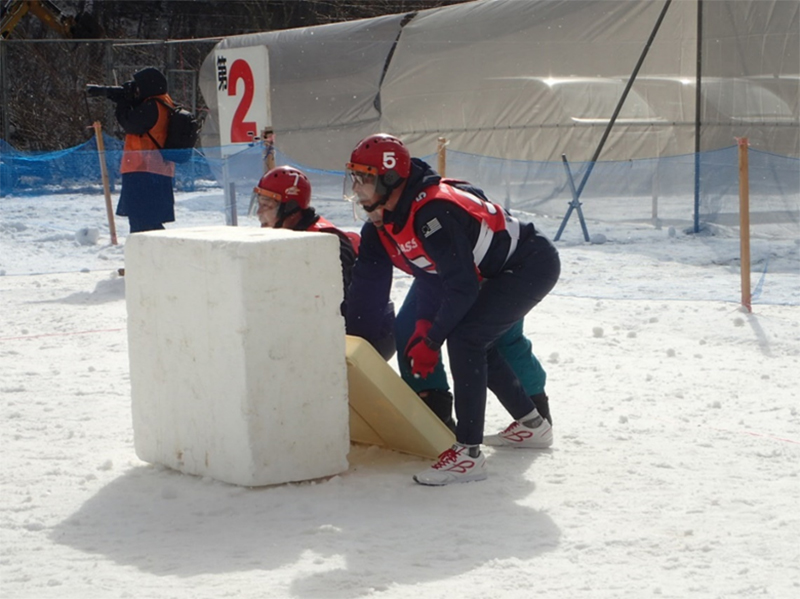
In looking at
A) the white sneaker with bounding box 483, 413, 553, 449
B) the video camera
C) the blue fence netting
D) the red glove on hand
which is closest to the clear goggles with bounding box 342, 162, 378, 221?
the red glove on hand

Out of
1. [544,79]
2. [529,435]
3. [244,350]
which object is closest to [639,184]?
[544,79]

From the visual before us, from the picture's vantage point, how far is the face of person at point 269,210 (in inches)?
228

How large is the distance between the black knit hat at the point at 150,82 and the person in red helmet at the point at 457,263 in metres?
5.93

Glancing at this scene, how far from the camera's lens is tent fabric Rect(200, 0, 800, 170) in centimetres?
1313

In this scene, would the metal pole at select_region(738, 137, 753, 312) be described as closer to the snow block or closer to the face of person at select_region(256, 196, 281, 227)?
the face of person at select_region(256, 196, 281, 227)

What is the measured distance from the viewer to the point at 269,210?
5.81 m

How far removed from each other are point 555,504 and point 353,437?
1.14m

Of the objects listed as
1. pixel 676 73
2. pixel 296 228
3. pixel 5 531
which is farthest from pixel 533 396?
pixel 676 73

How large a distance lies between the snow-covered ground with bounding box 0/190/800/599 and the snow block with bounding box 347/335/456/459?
0.12 meters

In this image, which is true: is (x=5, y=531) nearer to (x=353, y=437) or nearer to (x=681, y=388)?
(x=353, y=437)

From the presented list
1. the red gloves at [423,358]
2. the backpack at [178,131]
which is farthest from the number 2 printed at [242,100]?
the red gloves at [423,358]

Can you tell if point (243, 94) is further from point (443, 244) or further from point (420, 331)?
point (443, 244)

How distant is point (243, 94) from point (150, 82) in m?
1.42

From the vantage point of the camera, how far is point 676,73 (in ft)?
47.5
